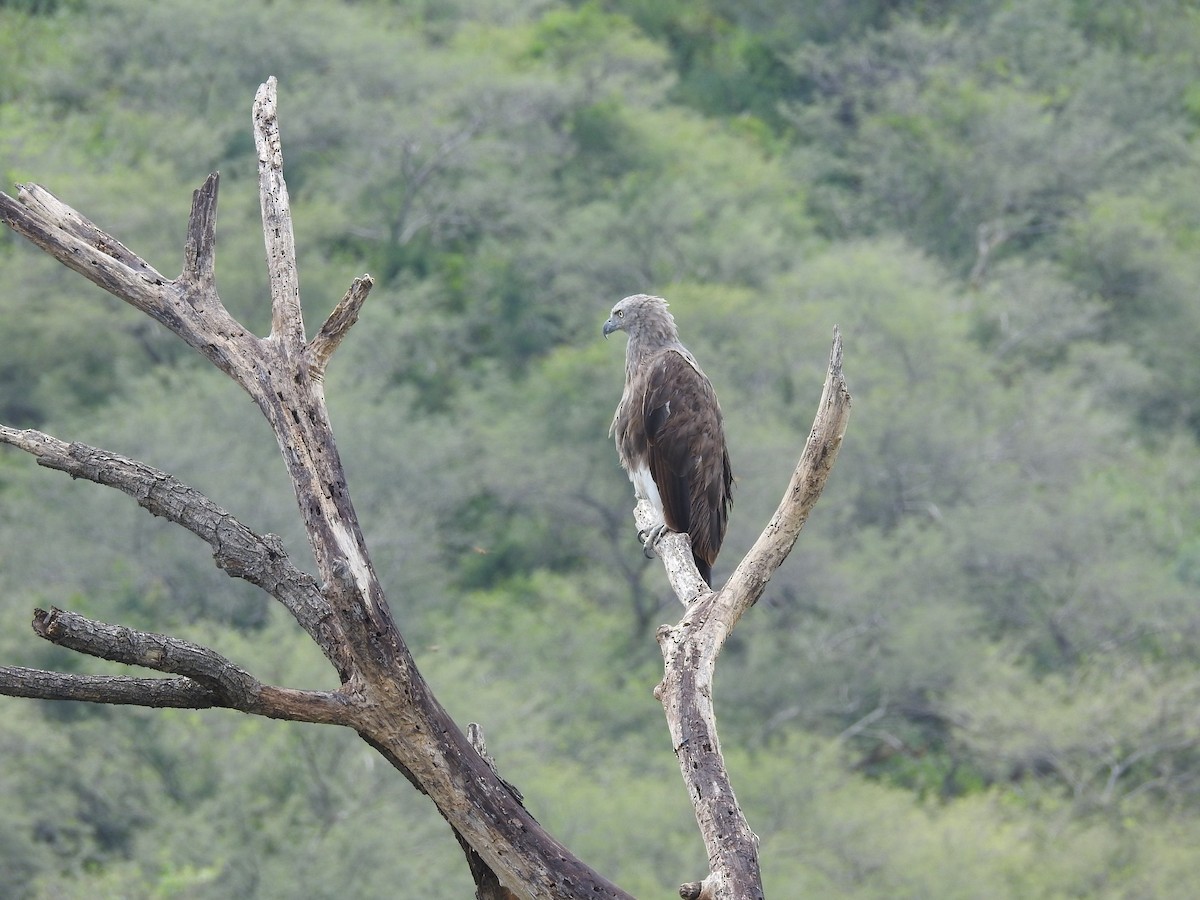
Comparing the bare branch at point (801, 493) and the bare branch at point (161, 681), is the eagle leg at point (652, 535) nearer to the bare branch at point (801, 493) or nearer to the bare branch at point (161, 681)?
the bare branch at point (801, 493)

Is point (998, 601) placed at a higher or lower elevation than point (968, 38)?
lower

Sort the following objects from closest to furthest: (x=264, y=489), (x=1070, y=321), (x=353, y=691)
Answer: (x=353, y=691), (x=264, y=489), (x=1070, y=321)

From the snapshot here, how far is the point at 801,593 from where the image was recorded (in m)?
30.1

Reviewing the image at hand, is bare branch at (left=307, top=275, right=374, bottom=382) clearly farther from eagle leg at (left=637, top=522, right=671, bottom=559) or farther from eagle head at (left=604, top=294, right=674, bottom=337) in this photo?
eagle head at (left=604, top=294, right=674, bottom=337)

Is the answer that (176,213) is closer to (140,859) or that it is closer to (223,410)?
(223,410)

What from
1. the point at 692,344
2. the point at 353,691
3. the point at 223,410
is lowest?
the point at 353,691

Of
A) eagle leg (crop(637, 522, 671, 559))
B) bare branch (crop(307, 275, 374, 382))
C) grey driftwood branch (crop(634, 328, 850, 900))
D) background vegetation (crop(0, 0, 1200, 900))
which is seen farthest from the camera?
background vegetation (crop(0, 0, 1200, 900))

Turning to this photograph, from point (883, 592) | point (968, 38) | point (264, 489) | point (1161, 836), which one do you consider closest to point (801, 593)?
point (883, 592)

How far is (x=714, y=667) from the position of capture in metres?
4.50

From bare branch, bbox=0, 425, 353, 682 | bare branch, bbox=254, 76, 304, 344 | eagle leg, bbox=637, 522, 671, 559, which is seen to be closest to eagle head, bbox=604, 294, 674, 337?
eagle leg, bbox=637, 522, 671, 559

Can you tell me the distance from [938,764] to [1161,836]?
624 cm

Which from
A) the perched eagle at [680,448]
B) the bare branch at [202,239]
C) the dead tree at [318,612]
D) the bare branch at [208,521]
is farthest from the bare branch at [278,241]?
the perched eagle at [680,448]

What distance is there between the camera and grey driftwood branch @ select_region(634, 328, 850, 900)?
404 centimetres

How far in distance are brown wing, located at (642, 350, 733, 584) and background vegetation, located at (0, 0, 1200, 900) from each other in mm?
11582
